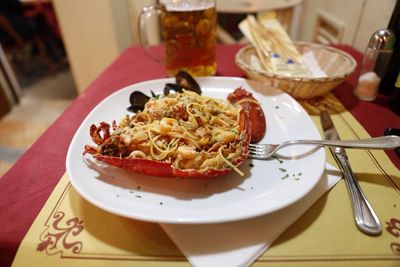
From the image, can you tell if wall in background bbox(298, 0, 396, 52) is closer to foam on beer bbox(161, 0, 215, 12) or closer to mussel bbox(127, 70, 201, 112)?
foam on beer bbox(161, 0, 215, 12)

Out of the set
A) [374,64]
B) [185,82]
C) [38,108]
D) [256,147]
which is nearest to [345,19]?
[374,64]

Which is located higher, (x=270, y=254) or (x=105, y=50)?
(x=270, y=254)

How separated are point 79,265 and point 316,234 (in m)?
0.47

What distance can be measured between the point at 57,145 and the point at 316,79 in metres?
0.86

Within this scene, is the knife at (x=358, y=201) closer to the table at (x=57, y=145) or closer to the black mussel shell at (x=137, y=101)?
the table at (x=57, y=145)

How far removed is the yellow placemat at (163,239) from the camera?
496 mm

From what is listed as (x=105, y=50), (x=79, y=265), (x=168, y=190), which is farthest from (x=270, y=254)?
(x=105, y=50)

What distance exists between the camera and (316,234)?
531 millimetres

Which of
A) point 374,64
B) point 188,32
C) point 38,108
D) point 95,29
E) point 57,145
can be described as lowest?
point 38,108

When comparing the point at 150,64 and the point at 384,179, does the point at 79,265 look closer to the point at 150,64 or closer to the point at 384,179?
the point at 384,179

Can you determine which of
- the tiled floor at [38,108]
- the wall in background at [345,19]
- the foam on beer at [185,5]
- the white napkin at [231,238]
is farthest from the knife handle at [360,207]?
the tiled floor at [38,108]

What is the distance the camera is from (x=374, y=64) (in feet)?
3.30

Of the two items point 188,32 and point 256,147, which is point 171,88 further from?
point 256,147

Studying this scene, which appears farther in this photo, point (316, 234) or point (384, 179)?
point (384, 179)
